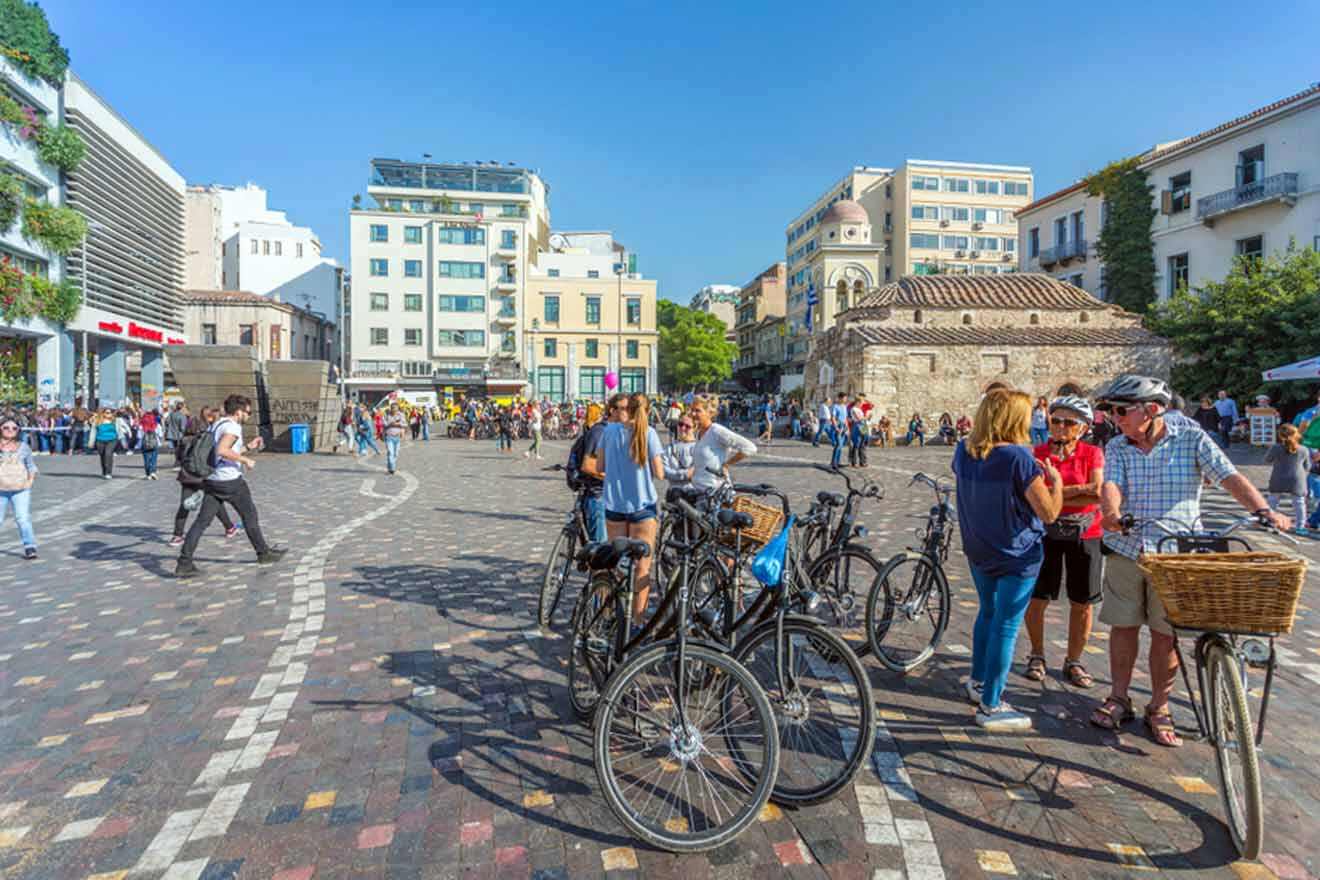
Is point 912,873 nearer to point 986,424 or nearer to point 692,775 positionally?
point 692,775

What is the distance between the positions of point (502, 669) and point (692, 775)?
1.92 metres

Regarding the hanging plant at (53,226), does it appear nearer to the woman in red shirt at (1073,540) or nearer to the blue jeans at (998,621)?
the woman in red shirt at (1073,540)

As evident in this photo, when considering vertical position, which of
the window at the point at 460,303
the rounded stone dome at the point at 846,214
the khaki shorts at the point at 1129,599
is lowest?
the khaki shorts at the point at 1129,599

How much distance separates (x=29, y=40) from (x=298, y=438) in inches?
708

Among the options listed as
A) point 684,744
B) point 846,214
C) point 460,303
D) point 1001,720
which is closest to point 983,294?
point 846,214

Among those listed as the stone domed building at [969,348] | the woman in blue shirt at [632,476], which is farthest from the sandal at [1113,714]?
the stone domed building at [969,348]

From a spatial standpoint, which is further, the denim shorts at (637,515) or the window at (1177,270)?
the window at (1177,270)

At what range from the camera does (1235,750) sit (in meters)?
3.14

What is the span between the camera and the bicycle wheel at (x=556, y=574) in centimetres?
604

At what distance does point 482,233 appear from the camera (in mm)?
62750

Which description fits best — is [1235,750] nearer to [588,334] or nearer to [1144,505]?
[1144,505]

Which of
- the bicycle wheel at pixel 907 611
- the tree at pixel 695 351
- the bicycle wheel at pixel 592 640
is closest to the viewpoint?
the bicycle wheel at pixel 592 640

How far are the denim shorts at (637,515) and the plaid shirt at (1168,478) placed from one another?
9.47ft

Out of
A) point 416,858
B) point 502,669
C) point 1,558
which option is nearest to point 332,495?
point 1,558
